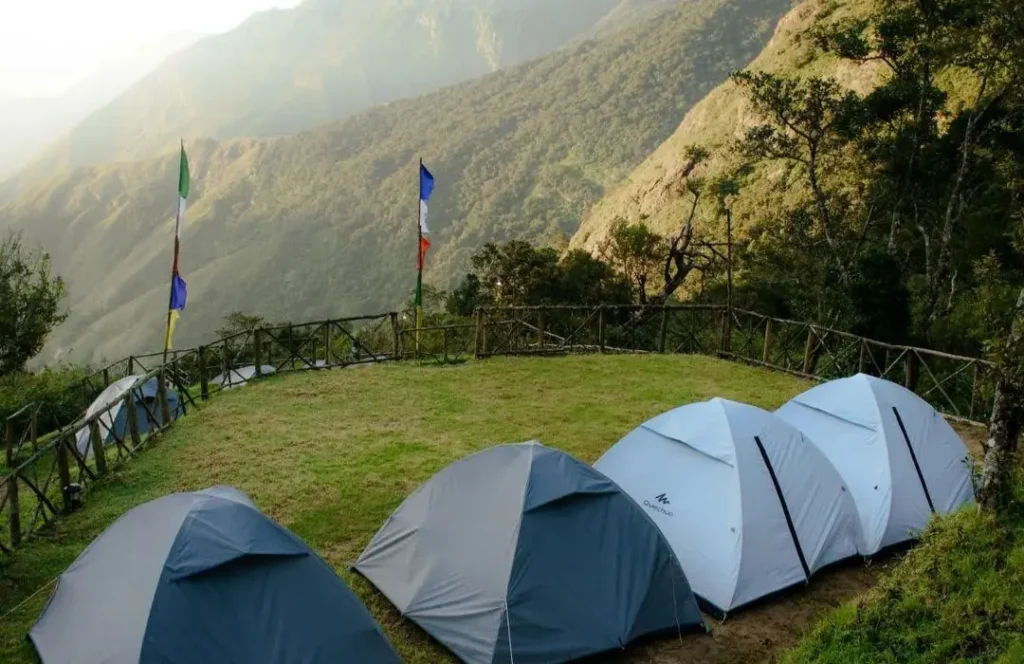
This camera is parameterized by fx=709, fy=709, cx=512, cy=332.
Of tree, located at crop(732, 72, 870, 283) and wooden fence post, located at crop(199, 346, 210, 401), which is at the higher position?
tree, located at crop(732, 72, 870, 283)

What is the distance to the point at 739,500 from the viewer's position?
7062 millimetres

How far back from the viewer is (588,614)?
593 cm

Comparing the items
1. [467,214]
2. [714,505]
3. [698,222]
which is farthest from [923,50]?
[467,214]

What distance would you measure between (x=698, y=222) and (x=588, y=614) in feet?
120

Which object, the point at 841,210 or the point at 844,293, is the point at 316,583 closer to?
the point at 844,293

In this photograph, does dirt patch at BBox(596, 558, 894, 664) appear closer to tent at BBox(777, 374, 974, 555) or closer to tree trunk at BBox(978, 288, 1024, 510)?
tent at BBox(777, 374, 974, 555)

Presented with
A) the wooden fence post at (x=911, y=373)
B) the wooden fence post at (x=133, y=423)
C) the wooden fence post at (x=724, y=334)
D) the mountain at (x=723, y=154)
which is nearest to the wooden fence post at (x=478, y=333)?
the wooden fence post at (x=724, y=334)

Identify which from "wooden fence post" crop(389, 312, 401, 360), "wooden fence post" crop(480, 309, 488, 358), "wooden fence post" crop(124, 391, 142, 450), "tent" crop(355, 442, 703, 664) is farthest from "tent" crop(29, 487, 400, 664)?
"wooden fence post" crop(480, 309, 488, 358)

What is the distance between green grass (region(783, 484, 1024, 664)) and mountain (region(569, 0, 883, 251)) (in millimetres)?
31132

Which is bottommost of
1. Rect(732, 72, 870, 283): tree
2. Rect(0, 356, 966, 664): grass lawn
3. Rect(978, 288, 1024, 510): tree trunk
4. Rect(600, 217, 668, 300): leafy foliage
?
Rect(0, 356, 966, 664): grass lawn

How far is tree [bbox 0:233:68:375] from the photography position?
1992 centimetres

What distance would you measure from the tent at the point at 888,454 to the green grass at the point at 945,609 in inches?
70.6

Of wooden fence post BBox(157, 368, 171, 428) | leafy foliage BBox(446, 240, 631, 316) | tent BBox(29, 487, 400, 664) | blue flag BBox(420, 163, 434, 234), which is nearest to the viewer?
tent BBox(29, 487, 400, 664)

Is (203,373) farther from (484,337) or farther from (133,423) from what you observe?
(484,337)
